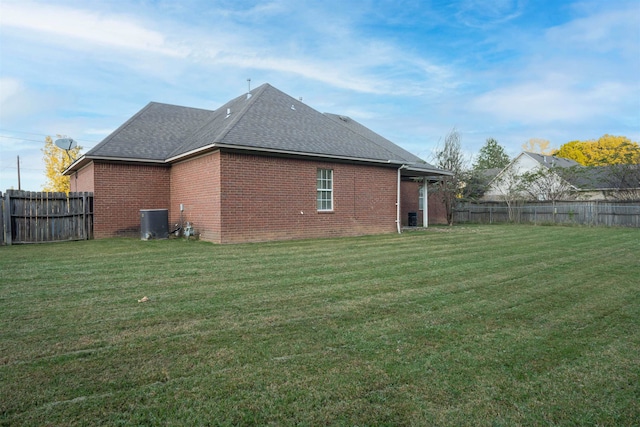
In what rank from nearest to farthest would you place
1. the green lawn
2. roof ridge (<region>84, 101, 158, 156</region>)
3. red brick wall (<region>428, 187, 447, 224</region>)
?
the green lawn, roof ridge (<region>84, 101, 158, 156</region>), red brick wall (<region>428, 187, 447, 224</region>)

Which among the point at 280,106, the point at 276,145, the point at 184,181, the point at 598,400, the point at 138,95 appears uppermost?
the point at 138,95

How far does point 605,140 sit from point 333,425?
59.4 metres

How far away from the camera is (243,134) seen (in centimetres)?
1262

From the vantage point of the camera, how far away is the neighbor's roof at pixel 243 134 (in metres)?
12.9

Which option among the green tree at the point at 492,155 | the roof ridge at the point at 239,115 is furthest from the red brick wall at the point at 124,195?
the green tree at the point at 492,155

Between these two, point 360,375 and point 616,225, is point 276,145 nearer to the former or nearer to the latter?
point 360,375

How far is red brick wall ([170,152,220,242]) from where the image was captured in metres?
12.3

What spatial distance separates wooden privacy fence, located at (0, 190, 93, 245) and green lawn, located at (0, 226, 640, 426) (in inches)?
256

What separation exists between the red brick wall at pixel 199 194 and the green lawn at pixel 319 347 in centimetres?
507

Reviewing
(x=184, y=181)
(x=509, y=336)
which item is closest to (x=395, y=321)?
(x=509, y=336)

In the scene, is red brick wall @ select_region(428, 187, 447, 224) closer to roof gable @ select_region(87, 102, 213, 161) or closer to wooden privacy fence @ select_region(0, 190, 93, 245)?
roof gable @ select_region(87, 102, 213, 161)

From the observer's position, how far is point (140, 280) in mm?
6594

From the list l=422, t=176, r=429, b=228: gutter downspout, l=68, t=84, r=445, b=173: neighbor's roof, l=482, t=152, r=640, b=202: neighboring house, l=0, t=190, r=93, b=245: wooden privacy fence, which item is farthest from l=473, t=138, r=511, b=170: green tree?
l=0, t=190, r=93, b=245: wooden privacy fence

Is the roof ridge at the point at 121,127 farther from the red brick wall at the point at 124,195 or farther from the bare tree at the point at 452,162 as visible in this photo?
the bare tree at the point at 452,162
